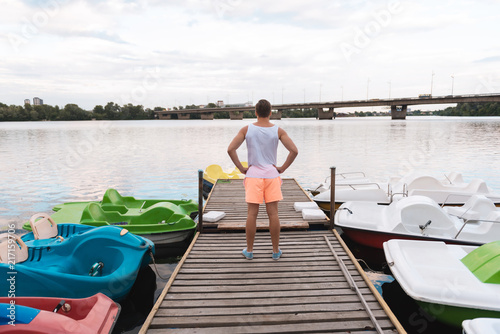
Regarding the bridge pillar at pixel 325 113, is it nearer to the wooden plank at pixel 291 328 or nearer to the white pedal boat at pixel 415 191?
the white pedal boat at pixel 415 191

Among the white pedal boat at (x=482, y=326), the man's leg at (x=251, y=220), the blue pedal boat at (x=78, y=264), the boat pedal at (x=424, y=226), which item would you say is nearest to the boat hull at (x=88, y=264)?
the blue pedal boat at (x=78, y=264)

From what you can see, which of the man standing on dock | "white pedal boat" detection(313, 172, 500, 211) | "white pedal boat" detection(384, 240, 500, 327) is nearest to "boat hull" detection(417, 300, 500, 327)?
"white pedal boat" detection(384, 240, 500, 327)

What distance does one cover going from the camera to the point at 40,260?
18.0ft

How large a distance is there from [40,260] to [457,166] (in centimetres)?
2510

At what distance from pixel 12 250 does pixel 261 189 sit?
163 inches

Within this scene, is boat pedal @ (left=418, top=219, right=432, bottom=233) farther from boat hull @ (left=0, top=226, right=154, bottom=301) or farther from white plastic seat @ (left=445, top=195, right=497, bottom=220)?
boat hull @ (left=0, top=226, right=154, bottom=301)

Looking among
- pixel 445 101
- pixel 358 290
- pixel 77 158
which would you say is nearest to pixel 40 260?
pixel 358 290

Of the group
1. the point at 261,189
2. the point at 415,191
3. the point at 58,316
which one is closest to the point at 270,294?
the point at 261,189

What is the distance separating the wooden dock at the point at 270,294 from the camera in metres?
3.62

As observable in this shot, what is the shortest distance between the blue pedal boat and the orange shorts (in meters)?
2.25

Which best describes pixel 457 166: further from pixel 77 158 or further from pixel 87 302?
pixel 77 158

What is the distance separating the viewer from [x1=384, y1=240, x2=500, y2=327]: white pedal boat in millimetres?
4223

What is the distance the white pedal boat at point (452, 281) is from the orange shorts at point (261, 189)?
2.25 metres

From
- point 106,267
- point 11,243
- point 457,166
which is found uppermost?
point 11,243
